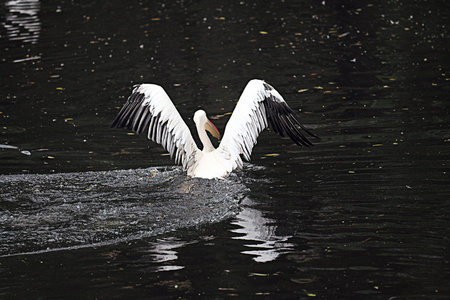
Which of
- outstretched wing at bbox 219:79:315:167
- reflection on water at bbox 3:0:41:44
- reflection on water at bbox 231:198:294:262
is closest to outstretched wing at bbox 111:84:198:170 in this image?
outstretched wing at bbox 219:79:315:167

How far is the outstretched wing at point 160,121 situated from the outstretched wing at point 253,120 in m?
0.41

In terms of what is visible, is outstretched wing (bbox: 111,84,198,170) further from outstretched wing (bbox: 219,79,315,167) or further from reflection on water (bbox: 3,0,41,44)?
reflection on water (bbox: 3,0,41,44)


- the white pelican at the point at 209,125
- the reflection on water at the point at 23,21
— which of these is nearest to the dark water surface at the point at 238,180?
the white pelican at the point at 209,125

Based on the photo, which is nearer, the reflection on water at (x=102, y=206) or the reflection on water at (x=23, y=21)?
the reflection on water at (x=102, y=206)

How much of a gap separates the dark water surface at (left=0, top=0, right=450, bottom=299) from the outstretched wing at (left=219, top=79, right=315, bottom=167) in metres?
0.28

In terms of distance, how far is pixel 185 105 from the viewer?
34.7ft

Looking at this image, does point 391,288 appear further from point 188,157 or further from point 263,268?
point 188,157

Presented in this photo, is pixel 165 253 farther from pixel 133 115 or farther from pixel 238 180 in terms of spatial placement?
pixel 133 115

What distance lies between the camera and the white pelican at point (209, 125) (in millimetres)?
7582

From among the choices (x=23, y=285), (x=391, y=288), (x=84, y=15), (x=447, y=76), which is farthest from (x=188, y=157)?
(x=84, y=15)

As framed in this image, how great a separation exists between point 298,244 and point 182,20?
13.3 meters

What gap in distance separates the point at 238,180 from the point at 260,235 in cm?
155

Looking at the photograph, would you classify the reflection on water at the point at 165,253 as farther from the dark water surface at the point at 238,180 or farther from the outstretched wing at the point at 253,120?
the outstretched wing at the point at 253,120

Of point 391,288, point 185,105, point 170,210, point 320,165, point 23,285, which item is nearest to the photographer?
point 391,288
